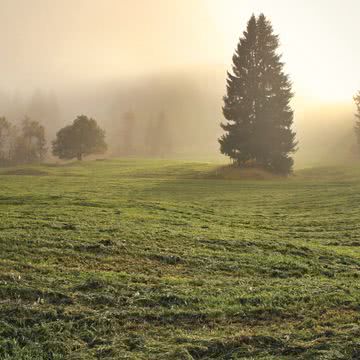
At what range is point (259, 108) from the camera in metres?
56.0

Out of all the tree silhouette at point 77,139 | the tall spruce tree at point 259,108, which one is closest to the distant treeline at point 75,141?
the tree silhouette at point 77,139

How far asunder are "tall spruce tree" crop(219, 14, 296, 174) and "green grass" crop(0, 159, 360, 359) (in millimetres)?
33130

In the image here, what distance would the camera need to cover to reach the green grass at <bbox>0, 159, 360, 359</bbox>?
8.31 m

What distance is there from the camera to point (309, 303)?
1043cm

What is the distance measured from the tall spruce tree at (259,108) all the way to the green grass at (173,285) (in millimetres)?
33130

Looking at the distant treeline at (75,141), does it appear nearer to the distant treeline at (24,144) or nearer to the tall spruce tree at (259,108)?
the distant treeline at (24,144)

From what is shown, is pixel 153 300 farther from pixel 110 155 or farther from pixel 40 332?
pixel 110 155

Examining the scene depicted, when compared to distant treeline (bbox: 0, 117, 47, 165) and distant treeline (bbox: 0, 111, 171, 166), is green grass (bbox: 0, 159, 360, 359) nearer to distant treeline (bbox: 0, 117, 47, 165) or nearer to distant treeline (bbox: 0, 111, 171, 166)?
distant treeline (bbox: 0, 111, 171, 166)

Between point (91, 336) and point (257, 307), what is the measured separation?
390 cm

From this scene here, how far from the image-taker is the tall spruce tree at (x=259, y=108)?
5538cm

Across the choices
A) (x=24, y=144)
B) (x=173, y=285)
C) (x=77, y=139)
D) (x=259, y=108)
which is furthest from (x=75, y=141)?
(x=173, y=285)

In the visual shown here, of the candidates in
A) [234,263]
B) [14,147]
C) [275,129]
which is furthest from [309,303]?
[14,147]

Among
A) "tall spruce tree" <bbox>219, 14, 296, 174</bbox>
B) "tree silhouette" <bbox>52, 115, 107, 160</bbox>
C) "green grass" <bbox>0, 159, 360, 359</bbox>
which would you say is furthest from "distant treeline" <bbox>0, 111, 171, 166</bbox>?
"green grass" <bbox>0, 159, 360, 359</bbox>

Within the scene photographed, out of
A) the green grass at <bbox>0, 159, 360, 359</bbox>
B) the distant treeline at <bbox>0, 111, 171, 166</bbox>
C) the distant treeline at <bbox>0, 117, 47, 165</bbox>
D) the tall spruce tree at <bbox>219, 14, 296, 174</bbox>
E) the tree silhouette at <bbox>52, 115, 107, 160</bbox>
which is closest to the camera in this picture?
the green grass at <bbox>0, 159, 360, 359</bbox>
